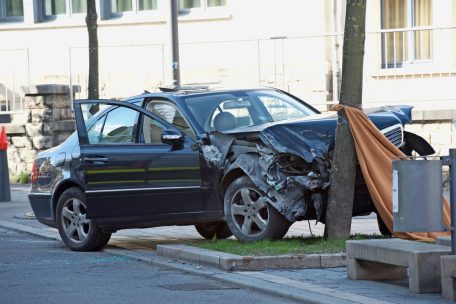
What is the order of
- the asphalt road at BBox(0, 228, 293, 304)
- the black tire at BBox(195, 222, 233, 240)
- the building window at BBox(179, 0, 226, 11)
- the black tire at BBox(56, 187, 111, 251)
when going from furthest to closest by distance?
the building window at BBox(179, 0, 226, 11), the black tire at BBox(195, 222, 233, 240), the black tire at BBox(56, 187, 111, 251), the asphalt road at BBox(0, 228, 293, 304)

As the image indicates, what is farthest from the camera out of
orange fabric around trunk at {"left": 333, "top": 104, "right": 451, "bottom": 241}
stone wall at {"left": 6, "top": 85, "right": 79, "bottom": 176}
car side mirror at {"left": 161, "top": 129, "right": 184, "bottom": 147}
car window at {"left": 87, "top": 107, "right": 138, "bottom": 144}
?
stone wall at {"left": 6, "top": 85, "right": 79, "bottom": 176}

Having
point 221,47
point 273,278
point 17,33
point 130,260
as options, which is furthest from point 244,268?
point 17,33

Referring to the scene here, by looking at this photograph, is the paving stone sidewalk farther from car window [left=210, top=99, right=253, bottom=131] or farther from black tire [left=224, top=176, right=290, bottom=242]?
car window [left=210, top=99, right=253, bottom=131]

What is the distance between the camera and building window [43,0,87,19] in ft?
89.4

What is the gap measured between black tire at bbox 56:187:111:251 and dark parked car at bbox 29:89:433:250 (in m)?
0.01

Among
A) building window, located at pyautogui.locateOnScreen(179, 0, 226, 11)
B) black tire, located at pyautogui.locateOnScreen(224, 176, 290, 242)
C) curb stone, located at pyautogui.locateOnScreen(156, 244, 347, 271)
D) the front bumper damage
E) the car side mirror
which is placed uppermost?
building window, located at pyautogui.locateOnScreen(179, 0, 226, 11)

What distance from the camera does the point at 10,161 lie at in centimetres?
2455

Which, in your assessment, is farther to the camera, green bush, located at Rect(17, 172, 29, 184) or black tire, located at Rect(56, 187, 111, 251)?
green bush, located at Rect(17, 172, 29, 184)

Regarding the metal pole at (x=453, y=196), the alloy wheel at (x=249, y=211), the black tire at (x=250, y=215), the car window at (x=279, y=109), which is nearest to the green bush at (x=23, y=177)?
the car window at (x=279, y=109)

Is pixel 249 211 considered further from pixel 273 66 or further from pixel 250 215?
pixel 273 66

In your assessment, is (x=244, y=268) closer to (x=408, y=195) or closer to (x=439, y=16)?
(x=408, y=195)

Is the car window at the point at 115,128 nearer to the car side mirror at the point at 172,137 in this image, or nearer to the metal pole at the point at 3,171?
the car side mirror at the point at 172,137

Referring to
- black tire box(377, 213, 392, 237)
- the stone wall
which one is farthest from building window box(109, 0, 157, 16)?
black tire box(377, 213, 392, 237)

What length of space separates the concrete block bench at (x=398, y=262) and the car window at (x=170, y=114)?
3.14m
